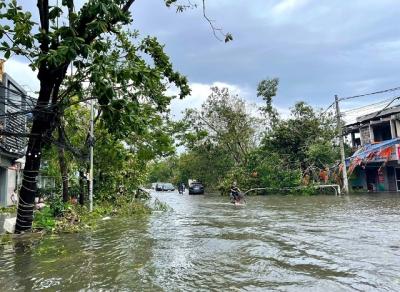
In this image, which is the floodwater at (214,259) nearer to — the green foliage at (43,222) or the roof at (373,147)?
the green foliage at (43,222)

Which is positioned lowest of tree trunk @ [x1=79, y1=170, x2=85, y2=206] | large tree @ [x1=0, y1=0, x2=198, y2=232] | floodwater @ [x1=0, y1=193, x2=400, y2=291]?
floodwater @ [x1=0, y1=193, x2=400, y2=291]

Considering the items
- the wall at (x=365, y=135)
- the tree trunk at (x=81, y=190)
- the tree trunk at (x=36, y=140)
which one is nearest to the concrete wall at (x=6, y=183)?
the tree trunk at (x=81, y=190)

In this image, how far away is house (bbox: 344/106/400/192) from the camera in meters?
30.8

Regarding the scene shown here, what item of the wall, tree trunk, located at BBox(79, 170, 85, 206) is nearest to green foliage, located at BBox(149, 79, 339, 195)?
the wall

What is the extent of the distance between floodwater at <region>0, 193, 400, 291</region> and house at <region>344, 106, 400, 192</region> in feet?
61.0

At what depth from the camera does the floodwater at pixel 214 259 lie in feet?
21.6

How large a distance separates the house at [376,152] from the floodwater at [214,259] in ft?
61.0

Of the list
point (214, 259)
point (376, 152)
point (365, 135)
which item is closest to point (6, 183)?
point (214, 259)

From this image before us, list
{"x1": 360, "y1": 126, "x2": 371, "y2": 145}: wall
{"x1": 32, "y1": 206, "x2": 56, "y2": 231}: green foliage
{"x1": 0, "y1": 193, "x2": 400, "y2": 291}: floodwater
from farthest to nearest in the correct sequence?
{"x1": 360, "y1": 126, "x2": 371, "y2": 145}: wall, {"x1": 32, "y1": 206, "x2": 56, "y2": 231}: green foliage, {"x1": 0, "y1": 193, "x2": 400, "y2": 291}: floodwater

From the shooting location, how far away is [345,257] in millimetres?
8297

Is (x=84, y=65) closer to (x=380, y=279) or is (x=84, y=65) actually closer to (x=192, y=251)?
(x=192, y=251)

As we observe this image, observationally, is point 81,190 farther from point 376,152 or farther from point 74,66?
Answer: point 376,152

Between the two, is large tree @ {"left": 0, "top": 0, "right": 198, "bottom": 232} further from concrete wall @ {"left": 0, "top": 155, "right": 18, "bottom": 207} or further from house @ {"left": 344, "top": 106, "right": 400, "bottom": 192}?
house @ {"left": 344, "top": 106, "right": 400, "bottom": 192}

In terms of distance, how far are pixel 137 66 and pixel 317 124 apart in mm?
30238
